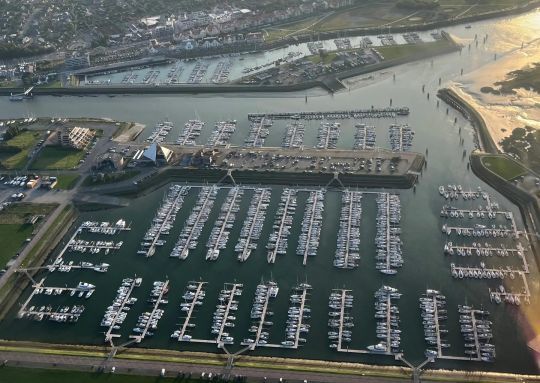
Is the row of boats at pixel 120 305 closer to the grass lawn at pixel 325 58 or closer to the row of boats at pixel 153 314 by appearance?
the row of boats at pixel 153 314

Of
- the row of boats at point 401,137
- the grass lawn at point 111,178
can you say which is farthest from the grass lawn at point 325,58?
the grass lawn at point 111,178

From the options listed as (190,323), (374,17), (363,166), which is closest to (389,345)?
Answer: (190,323)

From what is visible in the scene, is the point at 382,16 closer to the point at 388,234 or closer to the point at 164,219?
the point at 388,234

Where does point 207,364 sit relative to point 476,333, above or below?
below

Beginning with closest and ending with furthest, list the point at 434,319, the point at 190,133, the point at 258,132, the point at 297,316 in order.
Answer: the point at 434,319
the point at 297,316
the point at 258,132
the point at 190,133

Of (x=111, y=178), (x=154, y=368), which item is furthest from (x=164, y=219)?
(x=154, y=368)

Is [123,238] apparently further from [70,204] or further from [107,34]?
[107,34]
